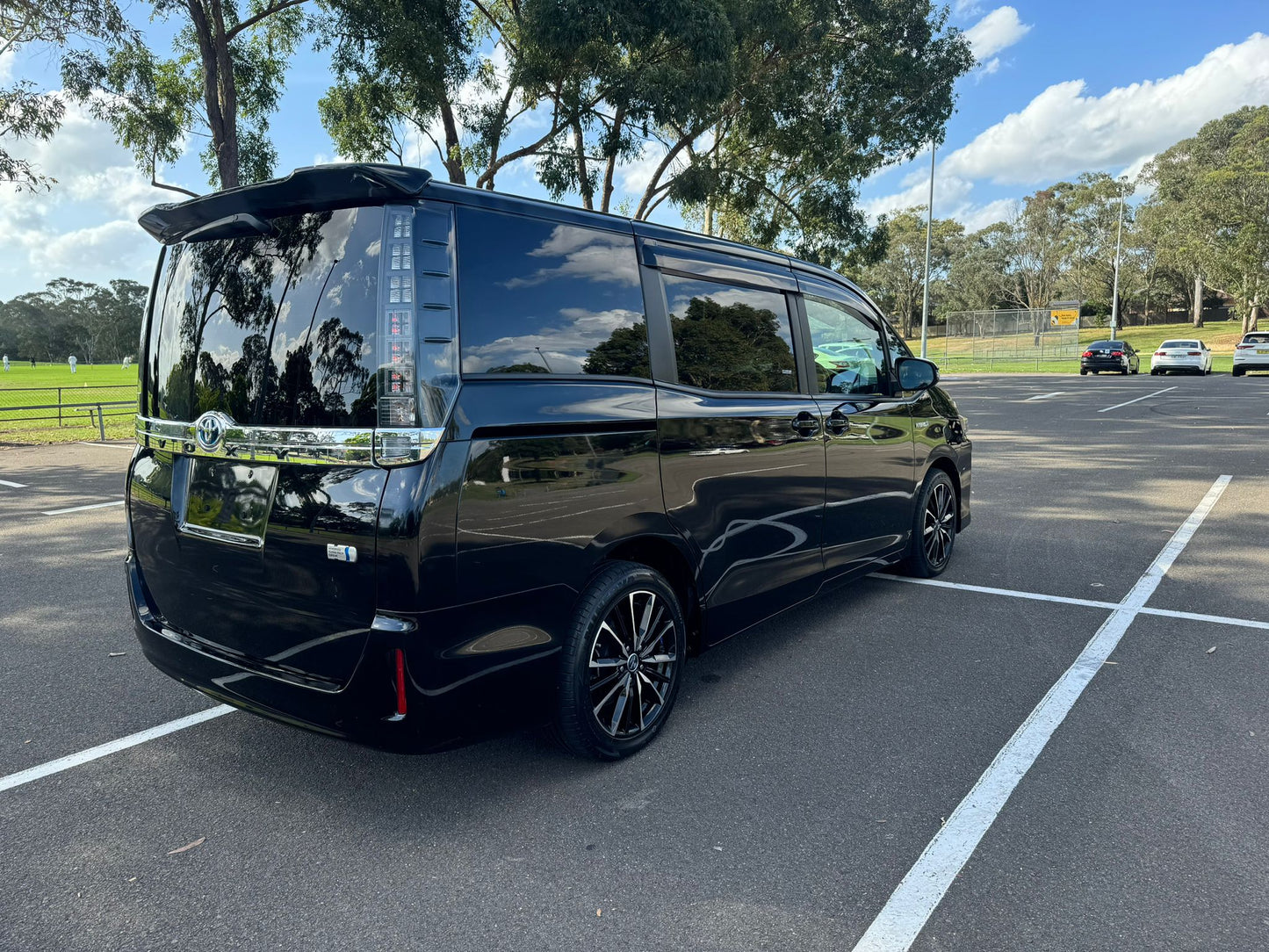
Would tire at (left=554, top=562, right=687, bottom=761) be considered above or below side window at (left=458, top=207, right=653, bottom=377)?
below

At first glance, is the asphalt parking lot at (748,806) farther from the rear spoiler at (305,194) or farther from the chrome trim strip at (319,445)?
the rear spoiler at (305,194)

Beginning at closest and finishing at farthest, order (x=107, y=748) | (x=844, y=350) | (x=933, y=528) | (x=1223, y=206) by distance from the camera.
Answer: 1. (x=107, y=748)
2. (x=844, y=350)
3. (x=933, y=528)
4. (x=1223, y=206)

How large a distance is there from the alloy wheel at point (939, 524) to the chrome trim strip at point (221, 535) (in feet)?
13.8

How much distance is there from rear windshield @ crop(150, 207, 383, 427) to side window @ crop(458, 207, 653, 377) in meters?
0.32

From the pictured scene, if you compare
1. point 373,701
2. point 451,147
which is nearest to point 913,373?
point 373,701

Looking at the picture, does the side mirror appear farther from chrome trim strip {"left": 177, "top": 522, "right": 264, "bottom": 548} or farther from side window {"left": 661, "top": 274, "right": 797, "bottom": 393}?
chrome trim strip {"left": 177, "top": 522, "right": 264, "bottom": 548}

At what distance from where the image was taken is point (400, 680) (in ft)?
8.68

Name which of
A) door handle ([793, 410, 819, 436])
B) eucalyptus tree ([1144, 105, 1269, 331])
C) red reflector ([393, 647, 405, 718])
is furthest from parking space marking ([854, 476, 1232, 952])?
eucalyptus tree ([1144, 105, 1269, 331])

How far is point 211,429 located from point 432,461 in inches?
37.0

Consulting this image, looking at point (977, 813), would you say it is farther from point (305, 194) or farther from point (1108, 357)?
point (1108, 357)

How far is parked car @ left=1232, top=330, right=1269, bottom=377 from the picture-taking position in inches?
1241

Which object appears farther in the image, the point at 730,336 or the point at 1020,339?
the point at 1020,339

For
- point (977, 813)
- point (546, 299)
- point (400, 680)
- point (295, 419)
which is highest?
point (546, 299)

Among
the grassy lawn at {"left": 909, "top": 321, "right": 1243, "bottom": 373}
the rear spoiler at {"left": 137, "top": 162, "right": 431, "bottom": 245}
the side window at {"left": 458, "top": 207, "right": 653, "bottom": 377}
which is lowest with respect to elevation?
the side window at {"left": 458, "top": 207, "right": 653, "bottom": 377}
